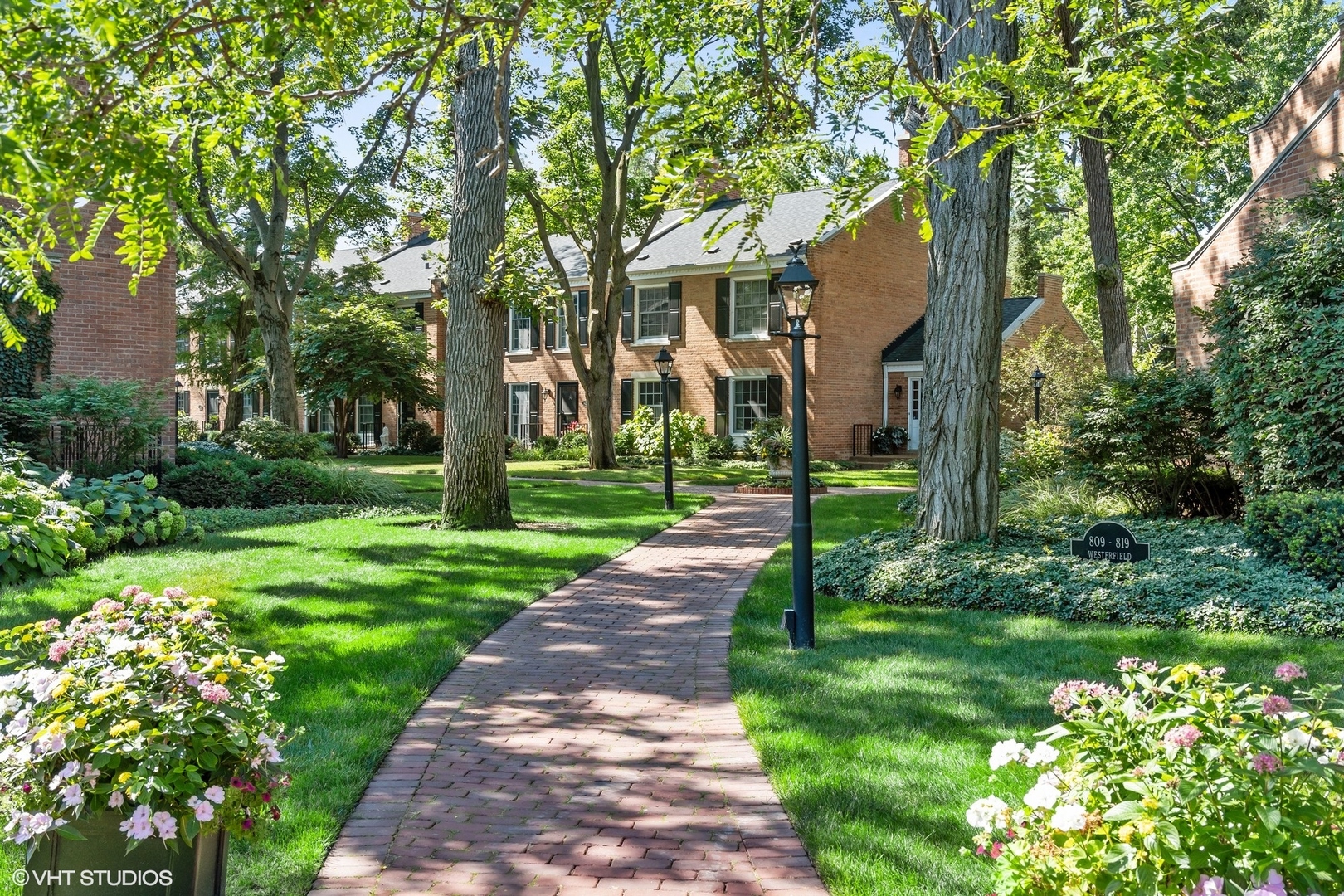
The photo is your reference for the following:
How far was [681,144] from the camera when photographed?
514cm

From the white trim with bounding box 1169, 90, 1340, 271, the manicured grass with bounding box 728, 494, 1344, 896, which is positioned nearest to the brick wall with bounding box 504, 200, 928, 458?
the white trim with bounding box 1169, 90, 1340, 271

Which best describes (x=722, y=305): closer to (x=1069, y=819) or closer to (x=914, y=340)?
(x=914, y=340)

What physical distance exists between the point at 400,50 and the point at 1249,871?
4940 mm

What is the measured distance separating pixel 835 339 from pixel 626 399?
744 cm

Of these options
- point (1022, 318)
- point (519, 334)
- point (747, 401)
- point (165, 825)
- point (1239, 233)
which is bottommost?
point (165, 825)

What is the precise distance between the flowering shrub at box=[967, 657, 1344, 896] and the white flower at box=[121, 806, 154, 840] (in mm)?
2157

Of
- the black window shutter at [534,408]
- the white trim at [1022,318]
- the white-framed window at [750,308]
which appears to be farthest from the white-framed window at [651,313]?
the white trim at [1022,318]

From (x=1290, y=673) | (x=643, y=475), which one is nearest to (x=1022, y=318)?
(x=643, y=475)

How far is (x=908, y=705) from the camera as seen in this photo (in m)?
5.74

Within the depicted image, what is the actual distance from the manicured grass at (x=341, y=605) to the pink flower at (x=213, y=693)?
1.00 meters

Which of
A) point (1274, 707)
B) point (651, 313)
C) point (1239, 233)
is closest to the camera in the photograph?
point (1274, 707)

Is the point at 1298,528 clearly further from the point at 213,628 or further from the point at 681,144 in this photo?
the point at 213,628

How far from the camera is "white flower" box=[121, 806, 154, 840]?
2.73 meters

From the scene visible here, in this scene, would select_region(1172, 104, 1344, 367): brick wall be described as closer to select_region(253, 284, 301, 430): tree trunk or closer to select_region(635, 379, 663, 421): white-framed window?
select_region(635, 379, 663, 421): white-framed window
